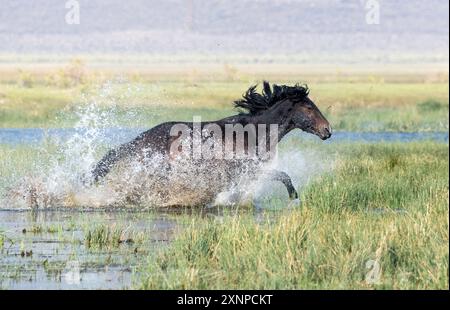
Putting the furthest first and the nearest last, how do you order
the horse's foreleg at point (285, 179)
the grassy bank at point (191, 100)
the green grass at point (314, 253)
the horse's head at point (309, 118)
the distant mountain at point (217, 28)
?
1. the distant mountain at point (217, 28)
2. the grassy bank at point (191, 100)
3. the horse's head at point (309, 118)
4. the horse's foreleg at point (285, 179)
5. the green grass at point (314, 253)

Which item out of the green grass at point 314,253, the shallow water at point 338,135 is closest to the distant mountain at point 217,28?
the shallow water at point 338,135

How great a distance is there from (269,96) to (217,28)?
280 ft

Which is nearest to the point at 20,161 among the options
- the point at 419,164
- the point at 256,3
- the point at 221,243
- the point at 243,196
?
the point at 243,196

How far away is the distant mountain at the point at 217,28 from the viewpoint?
9356 centimetres

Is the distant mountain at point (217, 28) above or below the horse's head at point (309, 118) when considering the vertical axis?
above

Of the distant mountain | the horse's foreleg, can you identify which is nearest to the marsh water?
the horse's foreleg

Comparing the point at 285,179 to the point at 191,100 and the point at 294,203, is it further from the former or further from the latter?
the point at 191,100

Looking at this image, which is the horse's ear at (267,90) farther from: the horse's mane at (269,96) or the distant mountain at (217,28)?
the distant mountain at (217,28)

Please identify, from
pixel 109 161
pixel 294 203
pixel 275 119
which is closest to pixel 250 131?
pixel 275 119

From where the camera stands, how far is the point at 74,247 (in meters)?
10.1

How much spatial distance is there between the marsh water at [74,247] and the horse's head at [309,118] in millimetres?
1670

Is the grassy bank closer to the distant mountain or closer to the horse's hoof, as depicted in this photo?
the horse's hoof

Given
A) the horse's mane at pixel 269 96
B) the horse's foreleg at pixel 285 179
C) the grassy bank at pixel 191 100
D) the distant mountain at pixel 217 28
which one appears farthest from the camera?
the distant mountain at pixel 217 28
